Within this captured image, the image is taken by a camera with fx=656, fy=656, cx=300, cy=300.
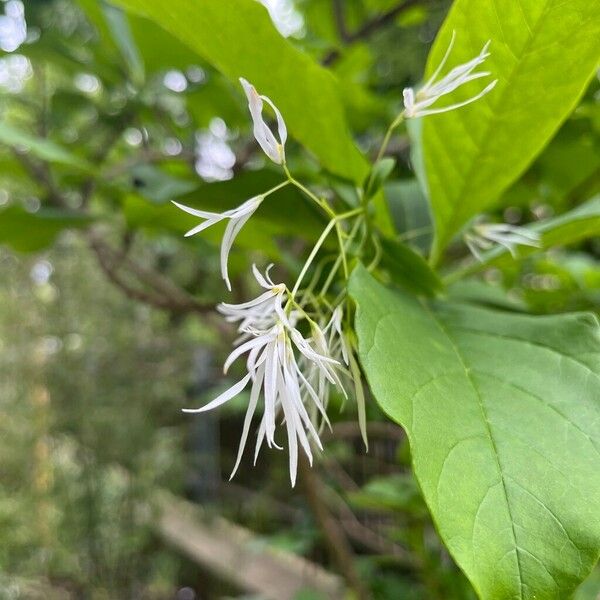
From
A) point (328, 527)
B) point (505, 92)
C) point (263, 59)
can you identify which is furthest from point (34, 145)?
point (328, 527)

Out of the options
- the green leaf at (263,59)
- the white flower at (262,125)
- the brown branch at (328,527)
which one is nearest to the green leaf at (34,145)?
the green leaf at (263,59)

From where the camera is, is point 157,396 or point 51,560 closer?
point 51,560

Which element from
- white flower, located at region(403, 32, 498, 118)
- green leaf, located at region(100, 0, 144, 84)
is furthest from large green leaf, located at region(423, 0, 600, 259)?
green leaf, located at region(100, 0, 144, 84)

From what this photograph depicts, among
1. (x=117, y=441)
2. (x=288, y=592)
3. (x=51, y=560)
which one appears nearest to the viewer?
(x=288, y=592)

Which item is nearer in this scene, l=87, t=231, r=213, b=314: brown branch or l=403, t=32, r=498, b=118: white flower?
l=403, t=32, r=498, b=118: white flower

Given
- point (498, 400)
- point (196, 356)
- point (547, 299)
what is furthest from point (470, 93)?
point (196, 356)

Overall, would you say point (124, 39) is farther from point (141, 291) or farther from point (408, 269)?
point (408, 269)

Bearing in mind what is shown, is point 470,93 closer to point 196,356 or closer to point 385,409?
point 385,409

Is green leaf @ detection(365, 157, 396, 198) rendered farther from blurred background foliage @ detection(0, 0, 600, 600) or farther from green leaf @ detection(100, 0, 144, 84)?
green leaf @ detection(100, 0, 144, 84)
